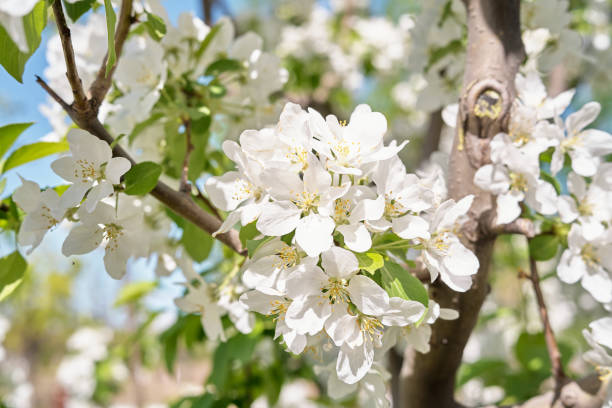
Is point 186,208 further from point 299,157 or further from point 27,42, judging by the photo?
point 27,42

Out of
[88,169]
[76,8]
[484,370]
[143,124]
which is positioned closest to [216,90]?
[143,124]

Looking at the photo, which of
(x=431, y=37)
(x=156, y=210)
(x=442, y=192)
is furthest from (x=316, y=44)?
(x=442, y=192)

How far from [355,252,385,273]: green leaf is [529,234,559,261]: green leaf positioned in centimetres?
48

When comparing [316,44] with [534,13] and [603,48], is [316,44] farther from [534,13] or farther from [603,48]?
[534,13]

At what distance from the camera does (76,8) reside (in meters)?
0.93

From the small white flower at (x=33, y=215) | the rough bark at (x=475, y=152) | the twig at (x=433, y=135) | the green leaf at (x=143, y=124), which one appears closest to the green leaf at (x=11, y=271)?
the small white flower at (x=33, y=215)

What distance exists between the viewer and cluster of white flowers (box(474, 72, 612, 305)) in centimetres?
95

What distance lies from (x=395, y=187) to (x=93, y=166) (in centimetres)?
48

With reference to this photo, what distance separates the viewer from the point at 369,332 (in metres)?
0.74

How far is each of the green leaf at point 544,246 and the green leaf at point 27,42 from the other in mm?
954

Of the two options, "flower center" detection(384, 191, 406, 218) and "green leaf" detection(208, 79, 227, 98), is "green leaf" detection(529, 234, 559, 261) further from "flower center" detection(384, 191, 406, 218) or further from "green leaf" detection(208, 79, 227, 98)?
"green leaf" detection(208, 79, 227, 98)

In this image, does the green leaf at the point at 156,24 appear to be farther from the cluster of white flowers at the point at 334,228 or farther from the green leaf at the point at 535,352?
the green leaf at the point at 535,352

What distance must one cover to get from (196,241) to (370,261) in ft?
1.70

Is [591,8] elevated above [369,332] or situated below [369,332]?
below
